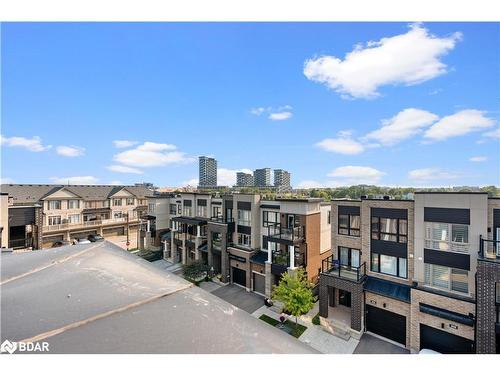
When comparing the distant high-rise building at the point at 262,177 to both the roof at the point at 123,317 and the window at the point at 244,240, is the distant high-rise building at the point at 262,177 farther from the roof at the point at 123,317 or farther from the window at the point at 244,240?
the roof at the point at 123,317

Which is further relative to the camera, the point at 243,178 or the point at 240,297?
the point at 243,178

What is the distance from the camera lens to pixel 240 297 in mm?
18297

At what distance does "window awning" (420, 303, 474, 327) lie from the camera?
1058cm

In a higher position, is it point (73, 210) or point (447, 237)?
point (447, 237)

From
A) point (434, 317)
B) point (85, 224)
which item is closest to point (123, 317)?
point (434, 317)

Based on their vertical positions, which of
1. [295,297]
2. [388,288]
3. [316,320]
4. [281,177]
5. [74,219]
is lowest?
[316,320]

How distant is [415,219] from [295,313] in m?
8.22

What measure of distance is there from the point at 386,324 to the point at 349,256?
3.97 meters

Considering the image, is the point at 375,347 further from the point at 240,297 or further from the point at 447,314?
the point at 240,297

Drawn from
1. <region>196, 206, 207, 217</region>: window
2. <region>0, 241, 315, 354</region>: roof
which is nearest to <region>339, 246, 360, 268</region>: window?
<region>196, 206, 207, 217</region>: window

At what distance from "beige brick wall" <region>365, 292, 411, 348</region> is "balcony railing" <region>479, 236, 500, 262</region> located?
4046 millimetres

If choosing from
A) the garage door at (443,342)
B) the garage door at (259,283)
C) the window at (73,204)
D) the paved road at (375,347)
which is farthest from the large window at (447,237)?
the window at (73,204)

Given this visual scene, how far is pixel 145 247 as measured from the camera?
97.7 feet

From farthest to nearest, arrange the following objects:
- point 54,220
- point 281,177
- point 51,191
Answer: point 281,177 → point 51,191 → point 54,220
